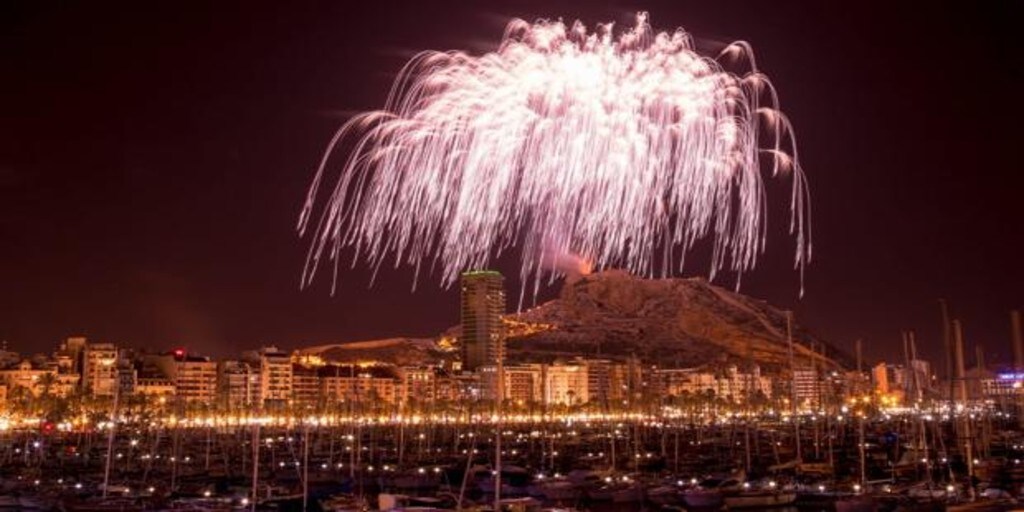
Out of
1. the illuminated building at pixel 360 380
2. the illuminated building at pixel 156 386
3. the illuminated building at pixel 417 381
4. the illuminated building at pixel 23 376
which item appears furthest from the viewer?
the illuminated building at pixel 417 381

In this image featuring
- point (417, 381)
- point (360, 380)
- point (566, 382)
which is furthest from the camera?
point (566, 382)

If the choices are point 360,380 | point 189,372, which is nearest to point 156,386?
point 189,372

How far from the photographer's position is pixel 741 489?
3008 centimetres

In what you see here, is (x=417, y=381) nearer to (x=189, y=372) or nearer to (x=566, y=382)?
(x=566, y=382)

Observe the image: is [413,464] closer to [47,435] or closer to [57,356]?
[47,435]

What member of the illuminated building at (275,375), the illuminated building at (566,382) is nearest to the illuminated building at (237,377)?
the illuminated building at (275,375)

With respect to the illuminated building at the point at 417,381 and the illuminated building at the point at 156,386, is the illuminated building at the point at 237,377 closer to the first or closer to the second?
the illuminated building at the point at 156,386

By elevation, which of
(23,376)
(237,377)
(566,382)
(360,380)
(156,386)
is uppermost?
(566,382)

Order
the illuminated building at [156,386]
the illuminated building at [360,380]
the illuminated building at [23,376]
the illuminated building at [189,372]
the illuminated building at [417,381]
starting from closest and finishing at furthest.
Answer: the illuminated building at [23,376]
the illuminated building at [156,386]
the illuminated building at [189,372]
the illuminated building at [360,380]
the illuminated building at [417,381]

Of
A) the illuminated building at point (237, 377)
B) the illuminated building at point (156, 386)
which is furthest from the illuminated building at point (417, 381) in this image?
the illuminated building at point (156, 386)

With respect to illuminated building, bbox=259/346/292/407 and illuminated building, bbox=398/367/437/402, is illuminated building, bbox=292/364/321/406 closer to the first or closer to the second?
illuminated building, bbox=259/346/292/407

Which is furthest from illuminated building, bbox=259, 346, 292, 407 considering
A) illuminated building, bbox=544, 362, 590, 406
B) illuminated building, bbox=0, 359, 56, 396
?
illuminated building, bbox=544, 362, 590, 406

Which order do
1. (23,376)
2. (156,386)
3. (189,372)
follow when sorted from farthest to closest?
(189,372) < (156,386) < (23,376)

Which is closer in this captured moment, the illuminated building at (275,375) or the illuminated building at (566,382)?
Result: the illuminated building at (275,375)
